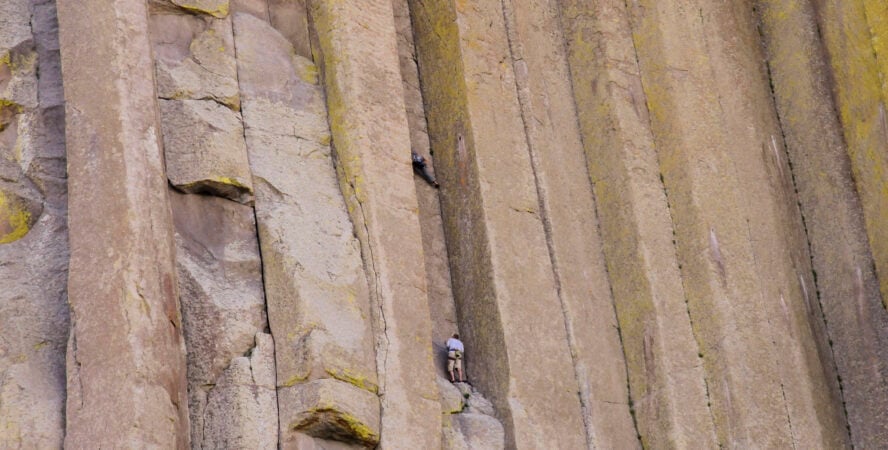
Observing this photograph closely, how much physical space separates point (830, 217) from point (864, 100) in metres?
0.75

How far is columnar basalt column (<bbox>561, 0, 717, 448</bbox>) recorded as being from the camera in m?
9.66

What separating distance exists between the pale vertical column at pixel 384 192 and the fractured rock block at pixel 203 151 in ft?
2.08

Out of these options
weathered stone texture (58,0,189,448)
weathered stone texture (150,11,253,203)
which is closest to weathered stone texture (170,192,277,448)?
weathered stone texture (150,11,253,203)

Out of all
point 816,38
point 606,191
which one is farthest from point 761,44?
point 606,191

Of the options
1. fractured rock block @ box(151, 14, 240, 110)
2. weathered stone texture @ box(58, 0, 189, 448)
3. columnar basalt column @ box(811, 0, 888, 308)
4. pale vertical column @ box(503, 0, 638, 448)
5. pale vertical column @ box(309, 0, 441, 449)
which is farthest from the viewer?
columnar basalt column @ box(811, 0, 888, 308)

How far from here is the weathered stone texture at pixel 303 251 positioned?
27.1 feet

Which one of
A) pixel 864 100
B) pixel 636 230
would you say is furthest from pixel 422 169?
pixel 864 100

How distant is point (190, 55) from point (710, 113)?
339cm

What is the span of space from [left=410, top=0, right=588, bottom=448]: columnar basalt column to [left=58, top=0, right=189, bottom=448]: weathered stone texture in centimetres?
201

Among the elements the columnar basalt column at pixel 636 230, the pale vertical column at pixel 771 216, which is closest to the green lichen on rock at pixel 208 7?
the columnar basalt column at pixel 636 230

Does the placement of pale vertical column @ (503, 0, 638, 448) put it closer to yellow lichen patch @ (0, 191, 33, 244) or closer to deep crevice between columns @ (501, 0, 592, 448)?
deep crevice between columns @ (501, 0, 592, 448)

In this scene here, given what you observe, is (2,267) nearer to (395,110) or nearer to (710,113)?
(395,110)

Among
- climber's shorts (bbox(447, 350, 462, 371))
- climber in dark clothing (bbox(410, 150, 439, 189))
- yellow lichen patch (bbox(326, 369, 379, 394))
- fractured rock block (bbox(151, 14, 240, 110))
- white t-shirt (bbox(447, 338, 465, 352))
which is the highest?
fractured rock block (bbox(151, 14, 240, 110))

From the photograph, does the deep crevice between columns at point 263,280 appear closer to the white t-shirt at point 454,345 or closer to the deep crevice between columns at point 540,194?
the white t-shirt at point 454,345
